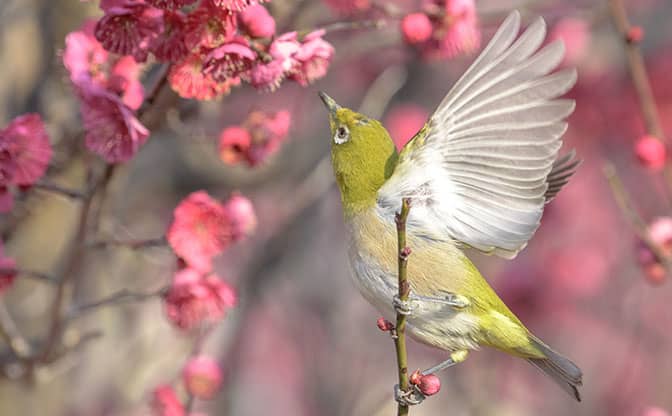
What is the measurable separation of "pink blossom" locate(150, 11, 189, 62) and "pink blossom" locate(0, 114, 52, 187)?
0.98ft

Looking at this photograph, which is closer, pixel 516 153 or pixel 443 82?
pixel 516 153

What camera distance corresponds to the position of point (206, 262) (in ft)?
6.64

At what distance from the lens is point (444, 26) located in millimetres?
2334

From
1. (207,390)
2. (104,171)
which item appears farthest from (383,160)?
(207,390)

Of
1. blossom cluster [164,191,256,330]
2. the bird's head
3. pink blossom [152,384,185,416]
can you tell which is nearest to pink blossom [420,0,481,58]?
the bird's head

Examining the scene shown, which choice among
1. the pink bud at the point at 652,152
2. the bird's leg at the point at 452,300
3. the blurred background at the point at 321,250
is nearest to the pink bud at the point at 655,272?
the blurred background at the point at 321,250

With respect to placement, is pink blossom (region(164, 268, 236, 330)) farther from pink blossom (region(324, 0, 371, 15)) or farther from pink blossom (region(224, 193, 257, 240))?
pink blossom (region(324, 0, 371, 15))

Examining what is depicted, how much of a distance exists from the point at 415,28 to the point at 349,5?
290 mm

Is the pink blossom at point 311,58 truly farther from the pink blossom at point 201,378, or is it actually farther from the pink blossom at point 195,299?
the pink blossom at point 201,378

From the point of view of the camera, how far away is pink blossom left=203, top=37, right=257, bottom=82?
177cm

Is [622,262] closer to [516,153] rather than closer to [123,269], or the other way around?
[123,269]

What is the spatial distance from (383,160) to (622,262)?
307cm

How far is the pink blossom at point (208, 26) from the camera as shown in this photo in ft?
5.75

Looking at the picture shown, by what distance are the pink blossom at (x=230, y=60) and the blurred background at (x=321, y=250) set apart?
302 millimetres
